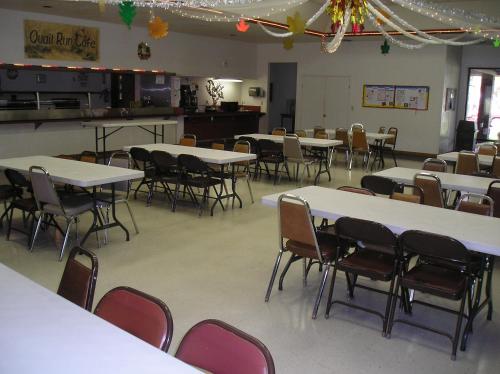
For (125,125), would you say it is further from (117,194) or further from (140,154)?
(117,194)

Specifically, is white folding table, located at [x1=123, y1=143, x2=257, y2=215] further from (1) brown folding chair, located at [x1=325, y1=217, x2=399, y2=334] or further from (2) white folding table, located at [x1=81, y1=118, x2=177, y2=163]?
(1) brown folding chair, located at [x1=325, y1=217, x2=399, y2=334]

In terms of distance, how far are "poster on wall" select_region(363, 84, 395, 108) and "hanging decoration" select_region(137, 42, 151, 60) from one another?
5581 millimetres

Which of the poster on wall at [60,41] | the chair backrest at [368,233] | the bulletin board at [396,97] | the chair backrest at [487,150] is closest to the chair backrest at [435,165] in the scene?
the chair backrest at [487,150]

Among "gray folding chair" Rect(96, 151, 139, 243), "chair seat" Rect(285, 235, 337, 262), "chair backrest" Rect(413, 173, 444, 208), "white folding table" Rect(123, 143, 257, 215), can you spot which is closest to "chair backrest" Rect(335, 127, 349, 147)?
"white folding table" Rect(123, 143, 257, 215)

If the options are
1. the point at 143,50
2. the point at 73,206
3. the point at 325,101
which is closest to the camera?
the point at 73,206

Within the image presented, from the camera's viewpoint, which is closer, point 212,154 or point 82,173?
point 82,173

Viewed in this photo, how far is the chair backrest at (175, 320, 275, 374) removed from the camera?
5.22 feet

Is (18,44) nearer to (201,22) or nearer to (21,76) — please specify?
(21,76)

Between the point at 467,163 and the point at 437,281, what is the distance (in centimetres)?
415

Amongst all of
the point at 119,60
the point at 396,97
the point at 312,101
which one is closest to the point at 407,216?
the point at 119,60

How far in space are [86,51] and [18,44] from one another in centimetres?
139

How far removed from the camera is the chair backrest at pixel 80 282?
2.30m

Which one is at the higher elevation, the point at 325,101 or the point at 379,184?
the point at 325,101

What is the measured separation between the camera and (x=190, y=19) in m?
9.91
